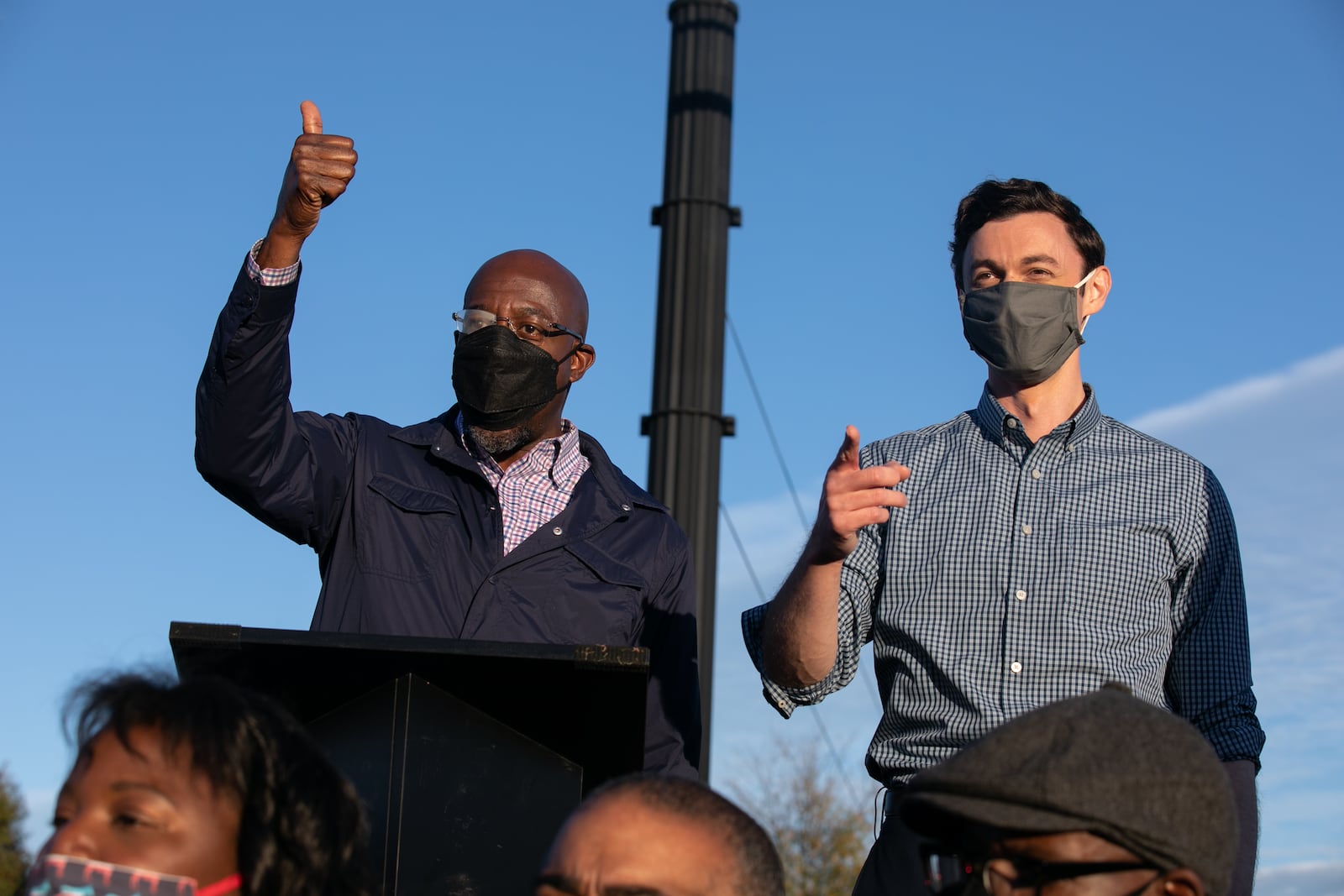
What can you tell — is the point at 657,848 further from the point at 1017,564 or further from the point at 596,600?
the point at 596,600

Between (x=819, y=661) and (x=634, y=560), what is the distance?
3.23 ft

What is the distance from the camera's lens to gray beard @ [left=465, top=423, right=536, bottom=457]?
487 centimetres

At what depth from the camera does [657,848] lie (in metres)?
2.82

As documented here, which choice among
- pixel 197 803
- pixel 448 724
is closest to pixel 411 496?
pixel 448 724

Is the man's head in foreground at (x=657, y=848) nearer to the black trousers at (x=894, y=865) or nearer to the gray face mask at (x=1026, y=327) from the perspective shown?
the black trousers at (x=894, y=865)

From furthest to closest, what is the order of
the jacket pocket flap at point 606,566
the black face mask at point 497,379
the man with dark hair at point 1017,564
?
the black face mask at point 497,379
the jacket pocket flap at point 606,566
the man with dark hair at point 1017,564

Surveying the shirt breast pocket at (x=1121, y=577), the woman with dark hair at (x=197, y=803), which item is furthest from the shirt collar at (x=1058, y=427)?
the woman with dark hair at (x=197, y=803)

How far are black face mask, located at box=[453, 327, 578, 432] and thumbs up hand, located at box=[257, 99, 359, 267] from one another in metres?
0.89

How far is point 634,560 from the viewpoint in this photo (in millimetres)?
4641

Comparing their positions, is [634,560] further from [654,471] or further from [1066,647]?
[654,471]

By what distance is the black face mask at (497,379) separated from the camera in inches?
191

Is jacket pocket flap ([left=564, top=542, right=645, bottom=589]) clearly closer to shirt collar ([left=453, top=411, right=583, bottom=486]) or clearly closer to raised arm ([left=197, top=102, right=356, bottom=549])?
shirt collar ([left=453, top=411, right=583, bottom=486])

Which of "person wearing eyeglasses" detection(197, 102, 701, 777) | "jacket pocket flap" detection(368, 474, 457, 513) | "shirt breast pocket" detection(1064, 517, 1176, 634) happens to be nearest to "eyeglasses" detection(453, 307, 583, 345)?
"person wearing eyeglasses" detection(197, 102, 701, 777)

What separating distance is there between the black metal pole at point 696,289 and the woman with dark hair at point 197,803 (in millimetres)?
5126
